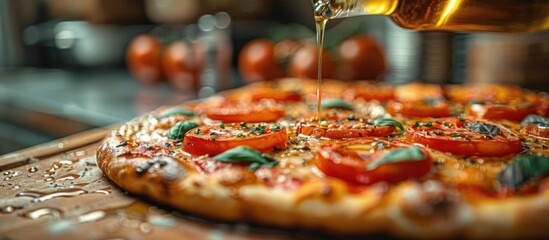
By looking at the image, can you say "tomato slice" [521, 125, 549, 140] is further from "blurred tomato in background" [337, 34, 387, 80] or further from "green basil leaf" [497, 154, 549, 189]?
"blurred tomato in background" [337, 34, 387, 80]

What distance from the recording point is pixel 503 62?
273 cm

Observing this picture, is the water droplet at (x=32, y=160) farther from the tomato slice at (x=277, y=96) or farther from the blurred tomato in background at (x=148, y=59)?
the blurred tomato in background at (x=148, y=59)

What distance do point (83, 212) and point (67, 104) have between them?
6.50 feet

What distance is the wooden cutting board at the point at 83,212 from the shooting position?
43.8 inches

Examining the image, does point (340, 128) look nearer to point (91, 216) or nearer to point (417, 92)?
point (91, 216)

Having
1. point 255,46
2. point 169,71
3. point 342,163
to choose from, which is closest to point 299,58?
point 255,46

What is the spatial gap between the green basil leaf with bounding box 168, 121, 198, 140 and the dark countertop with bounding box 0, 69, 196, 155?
1069 millimetres

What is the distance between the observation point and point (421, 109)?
192 centimetres

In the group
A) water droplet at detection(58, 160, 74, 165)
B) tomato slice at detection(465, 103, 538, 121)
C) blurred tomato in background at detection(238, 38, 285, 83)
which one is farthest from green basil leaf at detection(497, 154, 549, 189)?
blurred tomato in background at detection(238, 38, 285, 83)

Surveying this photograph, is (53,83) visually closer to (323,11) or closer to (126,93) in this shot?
(126,93)

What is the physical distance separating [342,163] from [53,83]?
3.48m

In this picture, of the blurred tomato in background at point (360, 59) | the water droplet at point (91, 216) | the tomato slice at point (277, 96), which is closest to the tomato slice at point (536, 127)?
the tomato slice at point (277, 96)

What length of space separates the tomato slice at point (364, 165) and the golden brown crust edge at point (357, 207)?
1.3 inches

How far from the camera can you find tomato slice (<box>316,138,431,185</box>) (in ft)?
3.81
